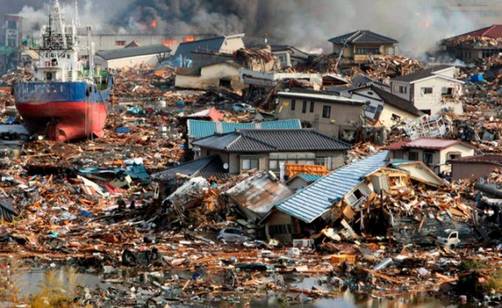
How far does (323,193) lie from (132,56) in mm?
37967

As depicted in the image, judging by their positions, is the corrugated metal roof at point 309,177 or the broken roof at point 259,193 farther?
the corrugated metal roof at point 309,177

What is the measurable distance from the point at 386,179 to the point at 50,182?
28.7 feet

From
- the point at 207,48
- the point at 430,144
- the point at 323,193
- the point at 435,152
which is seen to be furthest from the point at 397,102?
the point at 207,48

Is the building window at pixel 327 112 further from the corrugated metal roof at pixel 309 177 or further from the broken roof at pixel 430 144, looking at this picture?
the corrugated metal roof at pixel 309 177

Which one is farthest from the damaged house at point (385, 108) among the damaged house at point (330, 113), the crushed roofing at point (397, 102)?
the damaged house at point (330, 113)

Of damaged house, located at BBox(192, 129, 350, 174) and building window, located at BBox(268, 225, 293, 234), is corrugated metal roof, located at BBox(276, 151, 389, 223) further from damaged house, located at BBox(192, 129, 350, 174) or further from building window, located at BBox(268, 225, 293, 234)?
damaged house, located at BBox(192, 129, 350, 174)

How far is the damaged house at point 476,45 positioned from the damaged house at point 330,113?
57.9ft

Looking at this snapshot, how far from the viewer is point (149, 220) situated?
20250 mm

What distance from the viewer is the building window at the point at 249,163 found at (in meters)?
22.0

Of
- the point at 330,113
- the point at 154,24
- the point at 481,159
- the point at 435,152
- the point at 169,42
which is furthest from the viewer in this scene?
the point at 154,24

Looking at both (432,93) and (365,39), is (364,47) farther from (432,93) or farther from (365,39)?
(432,93)

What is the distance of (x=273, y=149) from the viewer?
22047 millimetres

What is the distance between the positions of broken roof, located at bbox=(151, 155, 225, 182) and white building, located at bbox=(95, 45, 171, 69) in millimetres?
31778

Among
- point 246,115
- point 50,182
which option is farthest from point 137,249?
point 246,115
